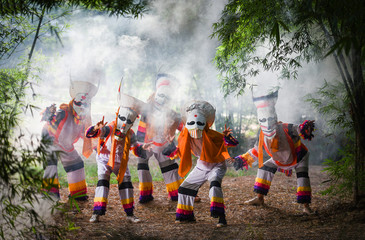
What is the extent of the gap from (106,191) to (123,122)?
0.96 m

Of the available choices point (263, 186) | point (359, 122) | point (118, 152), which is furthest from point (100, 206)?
point (359, 122)

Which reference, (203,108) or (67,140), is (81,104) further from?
(203,108)

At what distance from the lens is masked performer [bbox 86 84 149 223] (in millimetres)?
4211

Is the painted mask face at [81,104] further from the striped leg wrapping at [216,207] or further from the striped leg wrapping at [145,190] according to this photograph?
the striped leg wrapping at [216,207]

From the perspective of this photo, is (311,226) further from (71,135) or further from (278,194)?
(71,135)

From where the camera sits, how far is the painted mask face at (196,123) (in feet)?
13.9

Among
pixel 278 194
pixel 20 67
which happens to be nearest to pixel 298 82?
pixel 278 194

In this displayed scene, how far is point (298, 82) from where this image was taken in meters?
8.34

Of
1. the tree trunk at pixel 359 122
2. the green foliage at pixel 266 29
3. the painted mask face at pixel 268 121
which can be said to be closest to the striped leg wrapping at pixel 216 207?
Result: the painted mask face at pixel 268 121

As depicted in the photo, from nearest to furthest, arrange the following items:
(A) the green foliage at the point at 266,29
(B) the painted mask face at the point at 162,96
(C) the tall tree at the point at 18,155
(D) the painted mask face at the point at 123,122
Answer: (C) the tall tree at the point at 18,155
(A) the green foliage at the point at 266,29
(D) the painted mask face at the point at 123,122
(B) the painted mask face at the point at 162,96

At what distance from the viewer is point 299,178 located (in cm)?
455

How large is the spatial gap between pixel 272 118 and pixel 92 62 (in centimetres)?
323

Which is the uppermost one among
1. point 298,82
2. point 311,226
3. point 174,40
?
point 174,40

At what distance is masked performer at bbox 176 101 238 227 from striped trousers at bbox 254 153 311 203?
83cm
